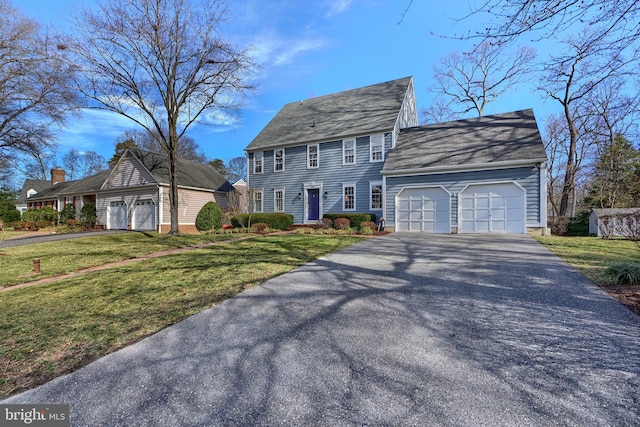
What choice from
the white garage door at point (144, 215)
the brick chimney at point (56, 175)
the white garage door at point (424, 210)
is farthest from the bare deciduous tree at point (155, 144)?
the white garage door at point (424, 210)

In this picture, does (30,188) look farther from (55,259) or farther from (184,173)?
(55,259)

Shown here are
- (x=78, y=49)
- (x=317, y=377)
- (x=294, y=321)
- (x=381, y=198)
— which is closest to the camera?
(x=317, y=377)

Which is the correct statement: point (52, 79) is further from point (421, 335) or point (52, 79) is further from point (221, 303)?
point (421, 335)

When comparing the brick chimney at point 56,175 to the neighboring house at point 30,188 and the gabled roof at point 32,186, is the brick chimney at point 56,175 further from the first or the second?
the gabled roof at point 32,186

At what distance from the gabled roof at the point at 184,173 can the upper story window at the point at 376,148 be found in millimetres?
11769

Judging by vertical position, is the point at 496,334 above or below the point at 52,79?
below

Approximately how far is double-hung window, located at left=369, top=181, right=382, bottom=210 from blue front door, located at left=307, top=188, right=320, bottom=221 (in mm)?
3608

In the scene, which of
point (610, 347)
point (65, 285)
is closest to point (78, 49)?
point (65, 285)

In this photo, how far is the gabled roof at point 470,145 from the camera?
12.4 meters

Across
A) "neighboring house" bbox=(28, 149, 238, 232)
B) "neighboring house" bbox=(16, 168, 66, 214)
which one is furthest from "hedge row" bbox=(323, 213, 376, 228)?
"neighboring house" bbox=(16, 168, 66, 214)

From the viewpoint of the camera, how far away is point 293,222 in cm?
1773

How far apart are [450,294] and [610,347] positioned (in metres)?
1.77

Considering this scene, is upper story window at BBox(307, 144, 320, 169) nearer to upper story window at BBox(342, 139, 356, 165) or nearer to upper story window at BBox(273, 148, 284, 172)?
upper story window at BBox(342, 139, 356, 165)

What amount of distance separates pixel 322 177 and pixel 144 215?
40.2ft
